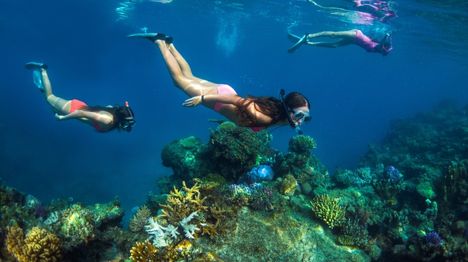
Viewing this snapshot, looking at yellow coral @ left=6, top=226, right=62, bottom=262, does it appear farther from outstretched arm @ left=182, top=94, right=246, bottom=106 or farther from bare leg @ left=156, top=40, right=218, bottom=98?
bare leg @ left=156, top=40, right=218, bottom=98

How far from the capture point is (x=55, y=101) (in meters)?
10.5

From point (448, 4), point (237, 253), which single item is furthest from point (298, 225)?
point (448, 4)

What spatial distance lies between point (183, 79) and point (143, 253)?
4.21 m

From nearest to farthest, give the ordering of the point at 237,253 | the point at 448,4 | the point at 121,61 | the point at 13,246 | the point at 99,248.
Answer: the point at 13,246
the point at 237,253
the point at 99,248
the point at 448,4
the point at 121,61

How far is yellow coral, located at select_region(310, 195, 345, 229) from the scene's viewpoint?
315 inches

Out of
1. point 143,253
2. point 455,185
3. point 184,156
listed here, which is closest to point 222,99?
point 143,253

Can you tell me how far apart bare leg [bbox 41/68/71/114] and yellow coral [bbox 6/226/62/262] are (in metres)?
4.69

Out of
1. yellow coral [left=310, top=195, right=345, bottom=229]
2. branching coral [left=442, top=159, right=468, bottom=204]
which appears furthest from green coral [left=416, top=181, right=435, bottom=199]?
yellow coral [left=310, top=195, right=345, bottom=229]

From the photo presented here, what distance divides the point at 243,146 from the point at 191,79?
284cm

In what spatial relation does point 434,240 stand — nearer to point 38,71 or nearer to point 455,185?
point 455,185

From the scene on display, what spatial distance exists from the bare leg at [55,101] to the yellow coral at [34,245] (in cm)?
469

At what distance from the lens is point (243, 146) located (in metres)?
10.1

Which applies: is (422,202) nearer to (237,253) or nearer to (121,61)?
(237,253)

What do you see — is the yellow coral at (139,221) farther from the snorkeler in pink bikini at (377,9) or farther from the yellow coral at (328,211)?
the snorkeler in pink bikini at (377,9)
